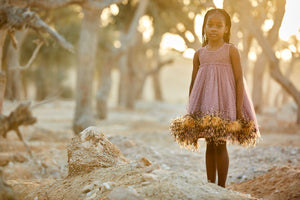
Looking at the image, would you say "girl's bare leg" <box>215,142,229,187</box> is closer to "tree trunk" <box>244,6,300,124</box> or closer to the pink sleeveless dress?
the pink sleeveless dress

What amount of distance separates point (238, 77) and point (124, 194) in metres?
1.68

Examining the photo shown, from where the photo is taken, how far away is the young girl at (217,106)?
3936 millimetres

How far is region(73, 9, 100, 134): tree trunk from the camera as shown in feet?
32.8

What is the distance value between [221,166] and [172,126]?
1.98ft

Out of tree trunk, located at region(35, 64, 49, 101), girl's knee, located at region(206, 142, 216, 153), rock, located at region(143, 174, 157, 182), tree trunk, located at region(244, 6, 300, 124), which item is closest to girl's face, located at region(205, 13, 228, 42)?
girl's knee, located at region(206, 142, 216, 153)

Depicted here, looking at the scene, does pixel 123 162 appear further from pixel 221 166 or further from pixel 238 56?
pixel 238 56

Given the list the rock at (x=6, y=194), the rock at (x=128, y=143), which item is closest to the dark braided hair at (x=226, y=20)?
the rock at (x=6, y=194)

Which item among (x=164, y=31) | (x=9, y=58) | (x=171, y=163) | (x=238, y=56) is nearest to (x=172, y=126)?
(x=238, y=56)

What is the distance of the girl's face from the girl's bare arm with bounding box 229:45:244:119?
0.56 feet

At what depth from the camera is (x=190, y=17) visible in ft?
55.1

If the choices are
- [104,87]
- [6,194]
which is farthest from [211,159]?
[104,87]

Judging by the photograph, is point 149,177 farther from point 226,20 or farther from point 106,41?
point 106,41

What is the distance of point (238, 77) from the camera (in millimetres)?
4078

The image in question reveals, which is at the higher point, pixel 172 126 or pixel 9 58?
pixel 9 58
